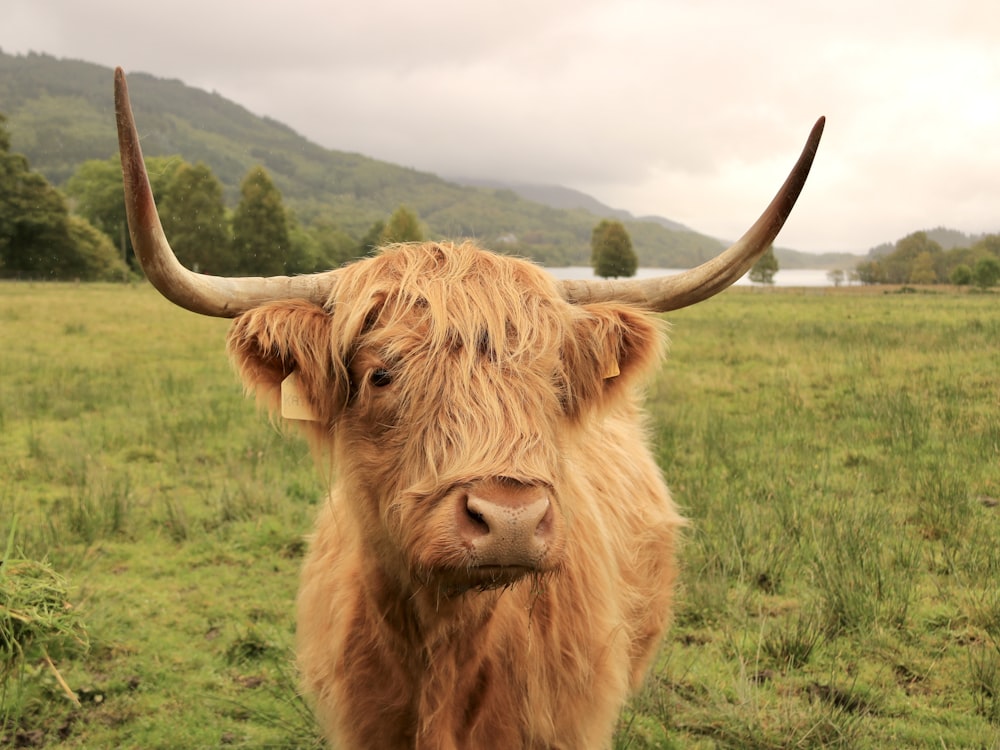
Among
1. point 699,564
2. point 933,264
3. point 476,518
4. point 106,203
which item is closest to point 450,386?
point 476,518

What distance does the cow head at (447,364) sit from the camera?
1.70 metres

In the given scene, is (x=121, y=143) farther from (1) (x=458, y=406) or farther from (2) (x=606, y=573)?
(2) (x=606, y=573)

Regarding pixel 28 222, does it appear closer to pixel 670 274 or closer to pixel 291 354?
pixel 291 354

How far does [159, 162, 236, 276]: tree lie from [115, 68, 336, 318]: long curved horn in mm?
31063

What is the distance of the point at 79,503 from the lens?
5.68m

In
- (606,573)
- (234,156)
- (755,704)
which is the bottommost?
(755,704)

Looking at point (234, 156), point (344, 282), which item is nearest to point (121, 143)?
point (344, 282)

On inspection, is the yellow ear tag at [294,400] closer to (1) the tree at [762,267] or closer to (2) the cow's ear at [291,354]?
(2) the cow's ear at [291,354]

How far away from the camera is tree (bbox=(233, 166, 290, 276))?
111 ft

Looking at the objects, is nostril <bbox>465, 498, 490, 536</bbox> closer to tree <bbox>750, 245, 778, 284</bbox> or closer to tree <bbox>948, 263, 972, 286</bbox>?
Result: tree <bbox>750, 245, 778, 284</bbox>

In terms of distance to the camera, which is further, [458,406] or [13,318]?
[13,318]

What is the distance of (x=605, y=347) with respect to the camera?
7.77 feet

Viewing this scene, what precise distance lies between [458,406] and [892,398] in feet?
25.6

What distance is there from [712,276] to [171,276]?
157 cm
